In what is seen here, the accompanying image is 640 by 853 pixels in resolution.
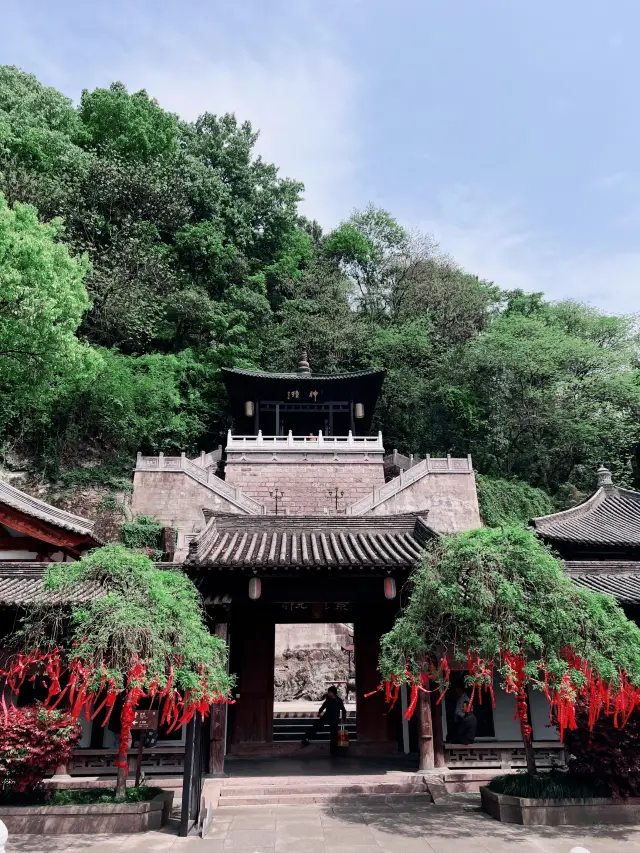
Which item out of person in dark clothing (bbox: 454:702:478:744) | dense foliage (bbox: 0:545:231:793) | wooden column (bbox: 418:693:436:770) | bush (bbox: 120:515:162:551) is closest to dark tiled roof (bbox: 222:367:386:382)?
bush (bbox: 120:515:162:551)

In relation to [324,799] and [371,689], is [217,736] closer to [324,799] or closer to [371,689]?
[324,799]

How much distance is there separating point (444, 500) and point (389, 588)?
1654 centimetres

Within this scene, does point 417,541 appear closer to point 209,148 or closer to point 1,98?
point 1,98

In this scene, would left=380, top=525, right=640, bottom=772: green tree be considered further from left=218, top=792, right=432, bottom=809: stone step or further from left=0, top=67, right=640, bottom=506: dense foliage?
left=0, top=67, right=640, bottom=506: dense foliage

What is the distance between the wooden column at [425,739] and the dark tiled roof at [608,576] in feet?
12.9

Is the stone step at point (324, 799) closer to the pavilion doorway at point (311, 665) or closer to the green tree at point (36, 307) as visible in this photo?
the pavilion doorway at point (311, 665)

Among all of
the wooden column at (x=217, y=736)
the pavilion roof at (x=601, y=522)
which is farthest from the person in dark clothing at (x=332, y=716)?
the pavilion roof at (x=601, y=522)

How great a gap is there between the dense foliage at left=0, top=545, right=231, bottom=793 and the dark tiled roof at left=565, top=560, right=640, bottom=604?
25.1ft

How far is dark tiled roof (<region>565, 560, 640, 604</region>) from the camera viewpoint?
11.3 m

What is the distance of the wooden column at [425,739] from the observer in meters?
9.86

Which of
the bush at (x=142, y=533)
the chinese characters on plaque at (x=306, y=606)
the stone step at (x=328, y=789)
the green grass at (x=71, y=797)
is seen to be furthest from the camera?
the bush at (x=142, y=533)

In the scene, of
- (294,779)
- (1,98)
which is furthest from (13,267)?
(1,98)

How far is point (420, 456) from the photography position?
32.8 meters

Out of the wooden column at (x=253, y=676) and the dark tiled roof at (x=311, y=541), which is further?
the wooden column at (x=253, y=676)
